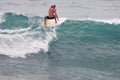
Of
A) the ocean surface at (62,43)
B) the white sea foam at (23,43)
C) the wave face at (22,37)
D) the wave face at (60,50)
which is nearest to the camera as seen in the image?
the wave face at (60,50)

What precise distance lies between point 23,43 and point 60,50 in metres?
2.19

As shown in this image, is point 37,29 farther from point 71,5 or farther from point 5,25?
point 71,5

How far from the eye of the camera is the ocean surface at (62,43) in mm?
14312

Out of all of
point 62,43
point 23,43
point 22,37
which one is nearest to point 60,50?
point 62,43

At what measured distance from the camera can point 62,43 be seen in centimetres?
1941

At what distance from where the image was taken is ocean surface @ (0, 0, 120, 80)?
14.3 metres

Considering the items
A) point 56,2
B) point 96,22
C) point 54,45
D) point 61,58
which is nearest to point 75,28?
point 96,22

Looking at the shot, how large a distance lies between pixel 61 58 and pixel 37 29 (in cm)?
502

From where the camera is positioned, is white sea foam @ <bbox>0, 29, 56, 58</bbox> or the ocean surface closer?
the ocean surface

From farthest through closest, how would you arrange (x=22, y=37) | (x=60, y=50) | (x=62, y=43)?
(x=62, y=43) → (x=22, y=37) → (x=60, y=50)

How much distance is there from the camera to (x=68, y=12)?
1074 inches

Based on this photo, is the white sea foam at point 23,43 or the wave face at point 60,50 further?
the white sea foam at point 23,43

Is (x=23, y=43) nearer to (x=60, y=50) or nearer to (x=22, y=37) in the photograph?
(x=22, y=37)

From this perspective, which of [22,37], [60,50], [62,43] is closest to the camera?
[60,50]
